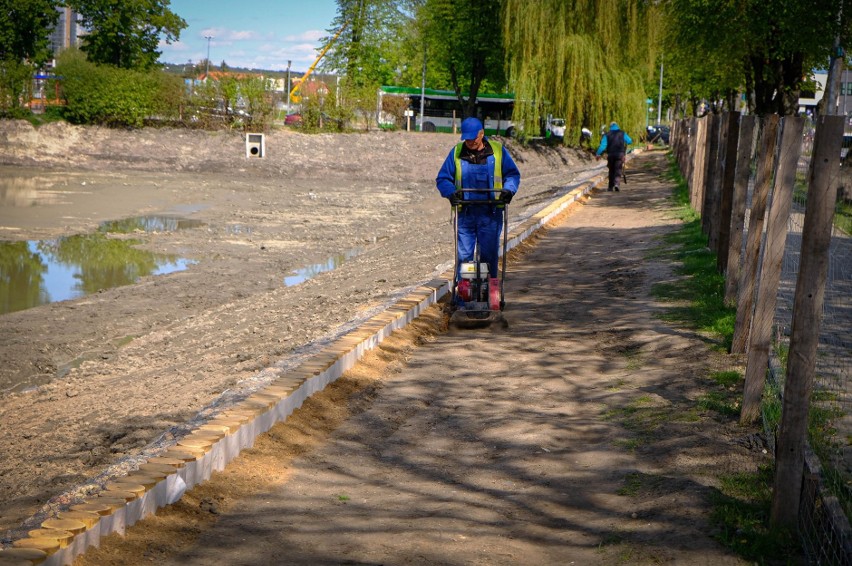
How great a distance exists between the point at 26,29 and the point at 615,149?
45.9 meters

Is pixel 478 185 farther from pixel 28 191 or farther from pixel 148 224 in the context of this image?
pixel 28 191

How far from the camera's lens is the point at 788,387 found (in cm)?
476

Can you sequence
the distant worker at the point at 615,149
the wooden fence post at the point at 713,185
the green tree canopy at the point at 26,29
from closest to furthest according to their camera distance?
1. the wooden fence post at the point at 713,185
2. the distant worker at the point at 615,149
3. the green tree canopy at the point at 26,29

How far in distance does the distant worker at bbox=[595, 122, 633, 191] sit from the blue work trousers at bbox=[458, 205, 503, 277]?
572 inches

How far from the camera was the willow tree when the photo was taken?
3991cm

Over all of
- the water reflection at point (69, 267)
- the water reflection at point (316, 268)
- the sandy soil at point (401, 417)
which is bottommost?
the water reflection at point (69, 267)

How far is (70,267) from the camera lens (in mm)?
19234

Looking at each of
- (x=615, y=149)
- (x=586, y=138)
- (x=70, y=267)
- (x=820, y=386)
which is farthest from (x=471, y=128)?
(x=586, y=138)

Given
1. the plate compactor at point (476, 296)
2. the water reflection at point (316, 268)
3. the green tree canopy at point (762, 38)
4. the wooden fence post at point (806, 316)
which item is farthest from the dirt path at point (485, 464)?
the green tree canopy at point (762, 38)

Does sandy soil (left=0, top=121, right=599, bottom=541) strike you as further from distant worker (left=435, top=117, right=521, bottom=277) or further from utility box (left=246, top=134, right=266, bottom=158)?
utility box (left=246, top=134, right=266, bottom=158)

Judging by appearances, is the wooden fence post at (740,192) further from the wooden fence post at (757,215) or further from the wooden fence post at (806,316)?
the wooden fence post at (806,316)

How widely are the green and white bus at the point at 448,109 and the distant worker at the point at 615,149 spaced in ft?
128

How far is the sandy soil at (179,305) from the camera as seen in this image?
7.52 metres

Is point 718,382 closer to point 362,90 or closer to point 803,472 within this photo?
point 803,472
